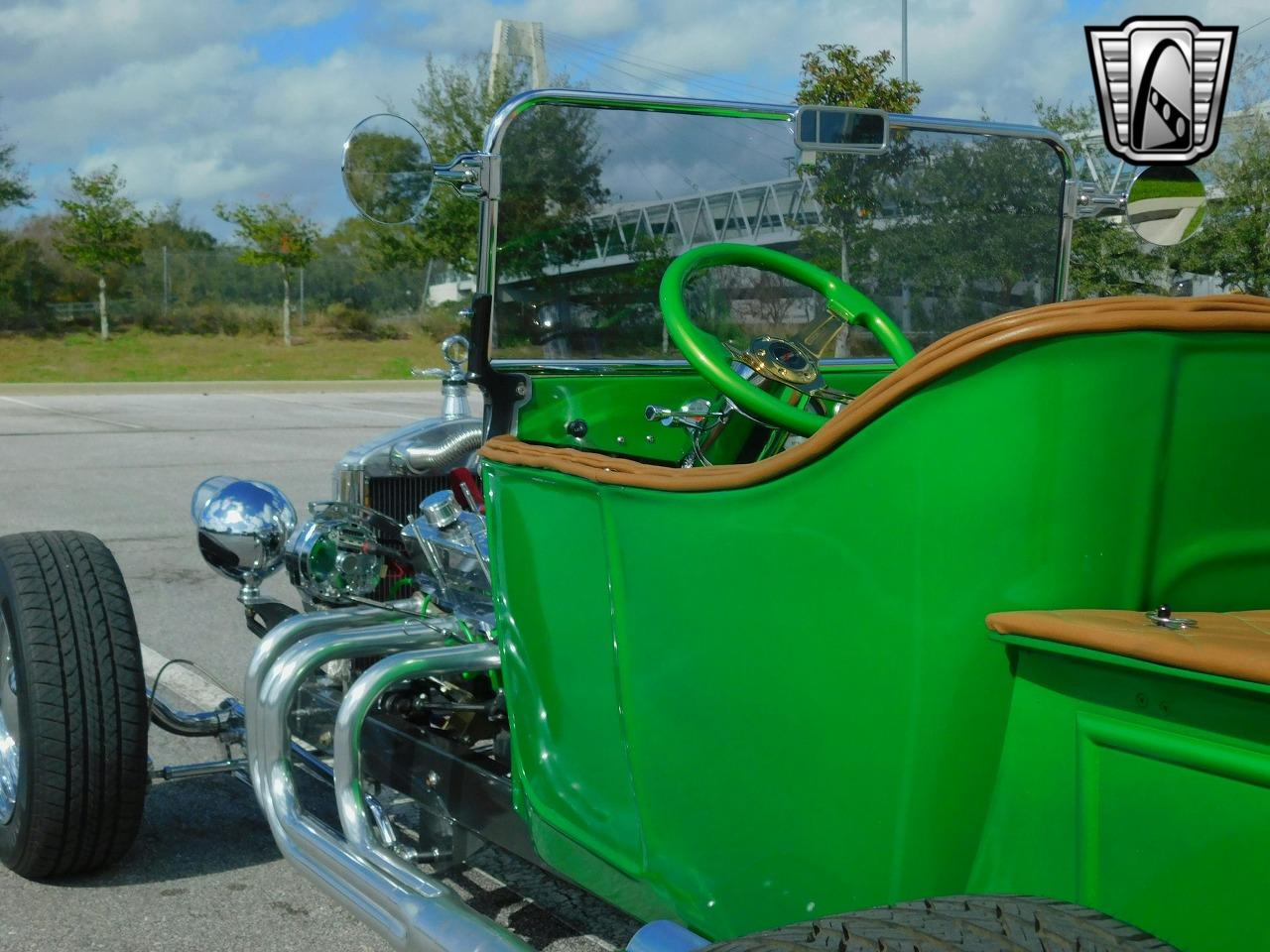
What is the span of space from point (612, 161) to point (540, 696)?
1199 millimetres

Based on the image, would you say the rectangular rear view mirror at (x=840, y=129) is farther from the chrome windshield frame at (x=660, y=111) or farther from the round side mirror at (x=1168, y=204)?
the round side mirror at (x=1168, y=204)

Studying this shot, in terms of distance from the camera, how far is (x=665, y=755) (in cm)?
190

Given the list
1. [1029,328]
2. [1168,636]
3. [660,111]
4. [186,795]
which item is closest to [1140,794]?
[1168,636]

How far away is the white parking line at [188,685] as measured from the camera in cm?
446

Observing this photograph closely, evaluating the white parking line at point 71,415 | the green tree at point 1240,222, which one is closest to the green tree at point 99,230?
the white parking line at point 71,415

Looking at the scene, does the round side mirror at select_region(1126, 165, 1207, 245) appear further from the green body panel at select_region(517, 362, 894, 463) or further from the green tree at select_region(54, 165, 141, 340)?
the green tree at select_region(54, 165, 141, 340)

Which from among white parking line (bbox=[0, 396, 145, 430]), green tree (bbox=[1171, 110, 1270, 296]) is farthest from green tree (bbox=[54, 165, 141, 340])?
green tree (bbox=[1171, 110, 1270, 296])

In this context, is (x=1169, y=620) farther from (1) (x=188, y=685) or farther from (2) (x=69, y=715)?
(1) (x=188, y=685)

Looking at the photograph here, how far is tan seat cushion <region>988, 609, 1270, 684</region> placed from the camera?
3.92 ft

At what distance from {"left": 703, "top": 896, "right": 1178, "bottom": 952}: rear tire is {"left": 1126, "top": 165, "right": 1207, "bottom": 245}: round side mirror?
1.72 m

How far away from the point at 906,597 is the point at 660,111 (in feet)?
5.44

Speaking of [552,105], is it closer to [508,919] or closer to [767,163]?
[767,163]

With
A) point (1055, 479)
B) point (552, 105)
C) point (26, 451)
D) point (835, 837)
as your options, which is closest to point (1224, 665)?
point (1055, 479)

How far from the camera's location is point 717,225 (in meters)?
2.88
